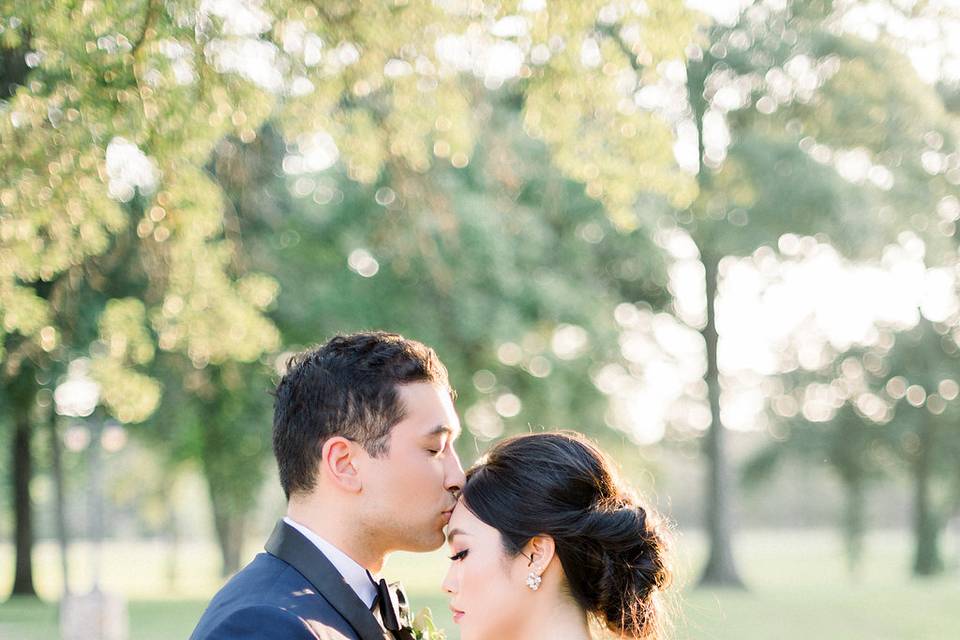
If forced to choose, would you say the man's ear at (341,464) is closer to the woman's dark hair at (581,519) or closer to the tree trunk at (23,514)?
the woman's dark hair at (581,519)

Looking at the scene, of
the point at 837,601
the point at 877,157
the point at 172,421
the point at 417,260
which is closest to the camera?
the point at 417,260

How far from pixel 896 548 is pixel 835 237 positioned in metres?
40.6

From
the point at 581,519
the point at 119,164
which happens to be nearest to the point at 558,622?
the point at 581,519

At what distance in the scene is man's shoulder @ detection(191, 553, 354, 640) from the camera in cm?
269

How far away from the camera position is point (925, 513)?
32.7m

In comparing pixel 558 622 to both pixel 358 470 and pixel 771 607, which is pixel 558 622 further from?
pixel 771 607

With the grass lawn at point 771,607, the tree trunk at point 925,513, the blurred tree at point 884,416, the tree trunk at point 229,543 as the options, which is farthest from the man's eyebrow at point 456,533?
the tree trunk at point 925,513

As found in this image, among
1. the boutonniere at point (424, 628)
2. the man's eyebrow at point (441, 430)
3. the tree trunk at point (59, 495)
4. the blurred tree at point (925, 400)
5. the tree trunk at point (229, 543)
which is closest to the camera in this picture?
the man's eyebrow at point (441, 430)

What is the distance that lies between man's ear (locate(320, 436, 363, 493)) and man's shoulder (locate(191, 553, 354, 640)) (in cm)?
25

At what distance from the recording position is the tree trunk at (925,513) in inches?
1208

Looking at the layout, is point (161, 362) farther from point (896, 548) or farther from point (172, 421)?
point (896, 548)

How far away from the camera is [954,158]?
2259cm

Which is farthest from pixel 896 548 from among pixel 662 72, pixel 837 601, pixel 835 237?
pixel 662 72

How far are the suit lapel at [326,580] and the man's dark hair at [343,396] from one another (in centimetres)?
17
